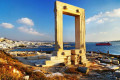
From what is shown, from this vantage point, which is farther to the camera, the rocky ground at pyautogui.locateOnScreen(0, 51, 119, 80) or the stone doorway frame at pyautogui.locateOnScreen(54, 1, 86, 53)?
the stone doorway frame at pyautogui.locateOnScreen(54, 1, 86, 53)

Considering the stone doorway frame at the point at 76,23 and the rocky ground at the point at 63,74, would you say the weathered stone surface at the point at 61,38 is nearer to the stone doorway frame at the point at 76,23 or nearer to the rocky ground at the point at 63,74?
the stone doorway frame at the point at 76,23

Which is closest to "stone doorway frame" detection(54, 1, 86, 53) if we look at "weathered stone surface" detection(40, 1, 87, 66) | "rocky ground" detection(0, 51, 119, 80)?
"weathered stone surface" detection(40, 1, 87, 66)

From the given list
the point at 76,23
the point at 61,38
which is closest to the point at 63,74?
the point at 61,38

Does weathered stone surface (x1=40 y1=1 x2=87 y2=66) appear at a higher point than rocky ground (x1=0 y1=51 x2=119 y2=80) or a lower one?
higher

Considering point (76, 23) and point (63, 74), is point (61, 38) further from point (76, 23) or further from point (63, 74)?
point (63, 74)

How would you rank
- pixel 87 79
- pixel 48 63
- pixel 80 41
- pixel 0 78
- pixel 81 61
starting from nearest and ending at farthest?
pixel 0 78
pixel 87 79
pixel 48 63
pixel 81 61
pixel 80 41

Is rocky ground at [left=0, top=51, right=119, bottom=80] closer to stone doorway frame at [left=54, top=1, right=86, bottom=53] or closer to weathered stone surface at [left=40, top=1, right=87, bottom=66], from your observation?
weathered stone surface at [left=40, top=1, right=87, bottom=66]

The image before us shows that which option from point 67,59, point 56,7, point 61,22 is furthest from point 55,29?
point 67,59

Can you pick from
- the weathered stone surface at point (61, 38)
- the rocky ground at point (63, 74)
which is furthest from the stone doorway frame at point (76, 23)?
the rocky ground at point (63, 74)

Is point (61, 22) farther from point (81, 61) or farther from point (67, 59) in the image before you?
point (81, 61)

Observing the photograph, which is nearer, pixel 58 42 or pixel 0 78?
pixel 0 78

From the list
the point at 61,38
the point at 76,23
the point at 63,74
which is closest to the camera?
the point at 63,74

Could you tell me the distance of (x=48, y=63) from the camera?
7.60 metres

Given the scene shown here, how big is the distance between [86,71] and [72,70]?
3.20ft
